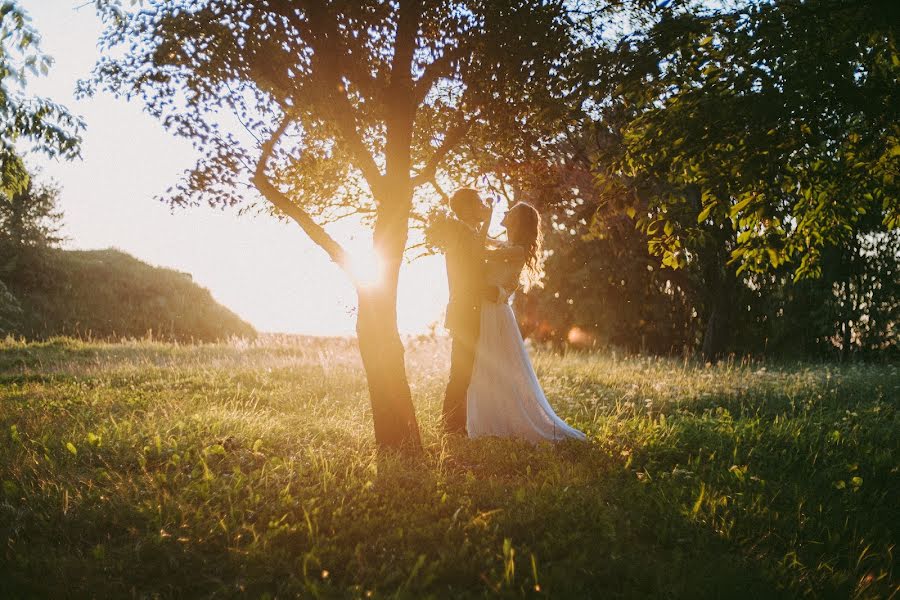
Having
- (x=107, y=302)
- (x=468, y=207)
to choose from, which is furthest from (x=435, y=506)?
(x=107, y=302)

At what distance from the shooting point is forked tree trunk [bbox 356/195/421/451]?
5812 millimetres

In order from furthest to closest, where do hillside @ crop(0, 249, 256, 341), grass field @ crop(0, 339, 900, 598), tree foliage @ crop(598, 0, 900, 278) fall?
1. hillside @ crop(0, 249, 256, 341)
2. tree foliage @ crop(598, 0, 900, 278)
3. grass field @ crop(0, 339, 900, 598)

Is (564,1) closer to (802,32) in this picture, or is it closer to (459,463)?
(802,32)

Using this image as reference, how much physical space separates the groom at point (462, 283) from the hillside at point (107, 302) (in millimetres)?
19389

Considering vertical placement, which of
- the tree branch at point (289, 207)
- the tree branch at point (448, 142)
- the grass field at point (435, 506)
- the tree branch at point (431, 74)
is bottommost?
the grass field at point (435, 506)

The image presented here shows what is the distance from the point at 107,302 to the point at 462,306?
24444 mm

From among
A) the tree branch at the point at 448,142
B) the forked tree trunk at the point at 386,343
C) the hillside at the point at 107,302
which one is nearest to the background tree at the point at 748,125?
the tree branch at the point at 448,142

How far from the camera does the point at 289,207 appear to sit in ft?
18.9

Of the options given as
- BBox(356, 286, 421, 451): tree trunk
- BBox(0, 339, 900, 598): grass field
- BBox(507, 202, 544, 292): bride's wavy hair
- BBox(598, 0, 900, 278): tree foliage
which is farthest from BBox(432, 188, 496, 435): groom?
BBox(598, 0, 900, 278): tree foliage

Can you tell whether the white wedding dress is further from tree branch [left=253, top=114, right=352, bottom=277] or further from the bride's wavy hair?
tree branch [left=253, top=114, right=352, bottom=277]

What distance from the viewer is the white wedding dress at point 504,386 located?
660 cm

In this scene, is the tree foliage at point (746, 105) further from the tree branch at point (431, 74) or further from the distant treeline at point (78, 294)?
the distant treeline at point (78, 294)

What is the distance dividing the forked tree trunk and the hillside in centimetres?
1991

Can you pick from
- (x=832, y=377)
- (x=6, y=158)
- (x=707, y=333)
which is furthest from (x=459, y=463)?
(x=707, y=333)
